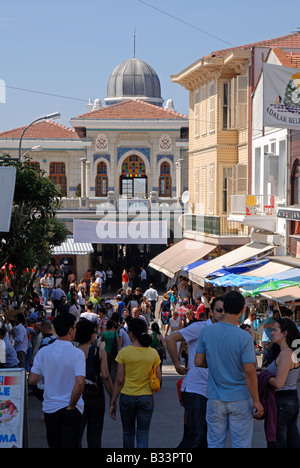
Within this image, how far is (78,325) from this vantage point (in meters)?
8.51

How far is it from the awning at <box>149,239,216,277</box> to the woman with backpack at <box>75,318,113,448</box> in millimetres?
21535

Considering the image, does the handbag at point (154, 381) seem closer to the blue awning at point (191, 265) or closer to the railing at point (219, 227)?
the blue awning at point (191, 265)

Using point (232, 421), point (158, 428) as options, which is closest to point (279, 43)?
point (158, 428)

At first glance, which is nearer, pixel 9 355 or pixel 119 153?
pixel 9 355

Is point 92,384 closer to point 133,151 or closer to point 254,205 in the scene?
point 254,205

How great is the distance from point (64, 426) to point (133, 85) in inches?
2274

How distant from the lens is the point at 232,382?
6926 mm

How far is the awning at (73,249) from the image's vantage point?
3841 centimetres

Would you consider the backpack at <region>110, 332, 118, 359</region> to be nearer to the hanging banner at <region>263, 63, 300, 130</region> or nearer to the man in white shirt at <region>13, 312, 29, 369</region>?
the man in white shirt at <region>13, 312, 29, 369</region>

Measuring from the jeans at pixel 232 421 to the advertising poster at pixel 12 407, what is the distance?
6.07 ft

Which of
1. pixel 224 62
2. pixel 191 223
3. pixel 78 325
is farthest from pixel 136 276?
pixel 78 325

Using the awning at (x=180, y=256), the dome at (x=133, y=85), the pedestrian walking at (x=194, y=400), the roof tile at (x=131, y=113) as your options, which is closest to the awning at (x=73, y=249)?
the awning at (x=180, y=256)

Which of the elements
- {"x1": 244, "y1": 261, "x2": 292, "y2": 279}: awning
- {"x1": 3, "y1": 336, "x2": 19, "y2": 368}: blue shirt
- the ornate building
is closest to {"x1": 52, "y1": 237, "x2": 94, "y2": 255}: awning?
the ornate building
